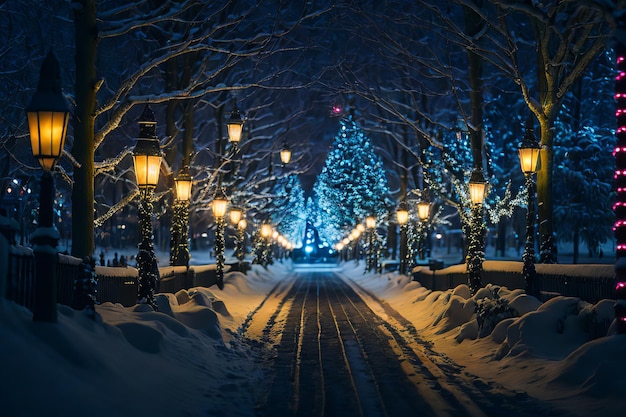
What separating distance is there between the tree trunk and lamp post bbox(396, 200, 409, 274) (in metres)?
27.8

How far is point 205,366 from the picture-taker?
1495 centimetres

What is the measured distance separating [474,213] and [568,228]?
33.5m

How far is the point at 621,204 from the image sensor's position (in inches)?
508

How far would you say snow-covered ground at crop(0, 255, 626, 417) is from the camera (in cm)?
926

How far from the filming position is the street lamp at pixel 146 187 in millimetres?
17750

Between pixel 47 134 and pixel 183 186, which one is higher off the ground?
pixel 183 186

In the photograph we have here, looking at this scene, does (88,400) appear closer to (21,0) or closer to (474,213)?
(474,213)

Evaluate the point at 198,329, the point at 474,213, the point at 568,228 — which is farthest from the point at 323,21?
the point at 568,228

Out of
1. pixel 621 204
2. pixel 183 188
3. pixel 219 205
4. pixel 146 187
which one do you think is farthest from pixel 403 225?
pixel 621 204

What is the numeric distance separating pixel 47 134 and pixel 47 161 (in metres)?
0.36

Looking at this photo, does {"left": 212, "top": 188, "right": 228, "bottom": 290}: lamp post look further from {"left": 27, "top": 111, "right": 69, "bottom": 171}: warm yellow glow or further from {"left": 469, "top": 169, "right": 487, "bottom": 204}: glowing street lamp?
{"left": 27, "top": 111, "right": 69, "bottom": 171}: warm yellow glow

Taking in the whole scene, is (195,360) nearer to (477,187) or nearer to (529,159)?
(529,159)

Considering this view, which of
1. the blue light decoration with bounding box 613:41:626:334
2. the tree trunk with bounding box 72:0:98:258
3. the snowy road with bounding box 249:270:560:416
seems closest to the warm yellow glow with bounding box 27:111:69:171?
the snowy road with bounding box 249:270:560:416

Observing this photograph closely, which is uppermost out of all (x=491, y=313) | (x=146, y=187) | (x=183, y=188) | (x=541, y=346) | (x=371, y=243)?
(x=183, y=188)
